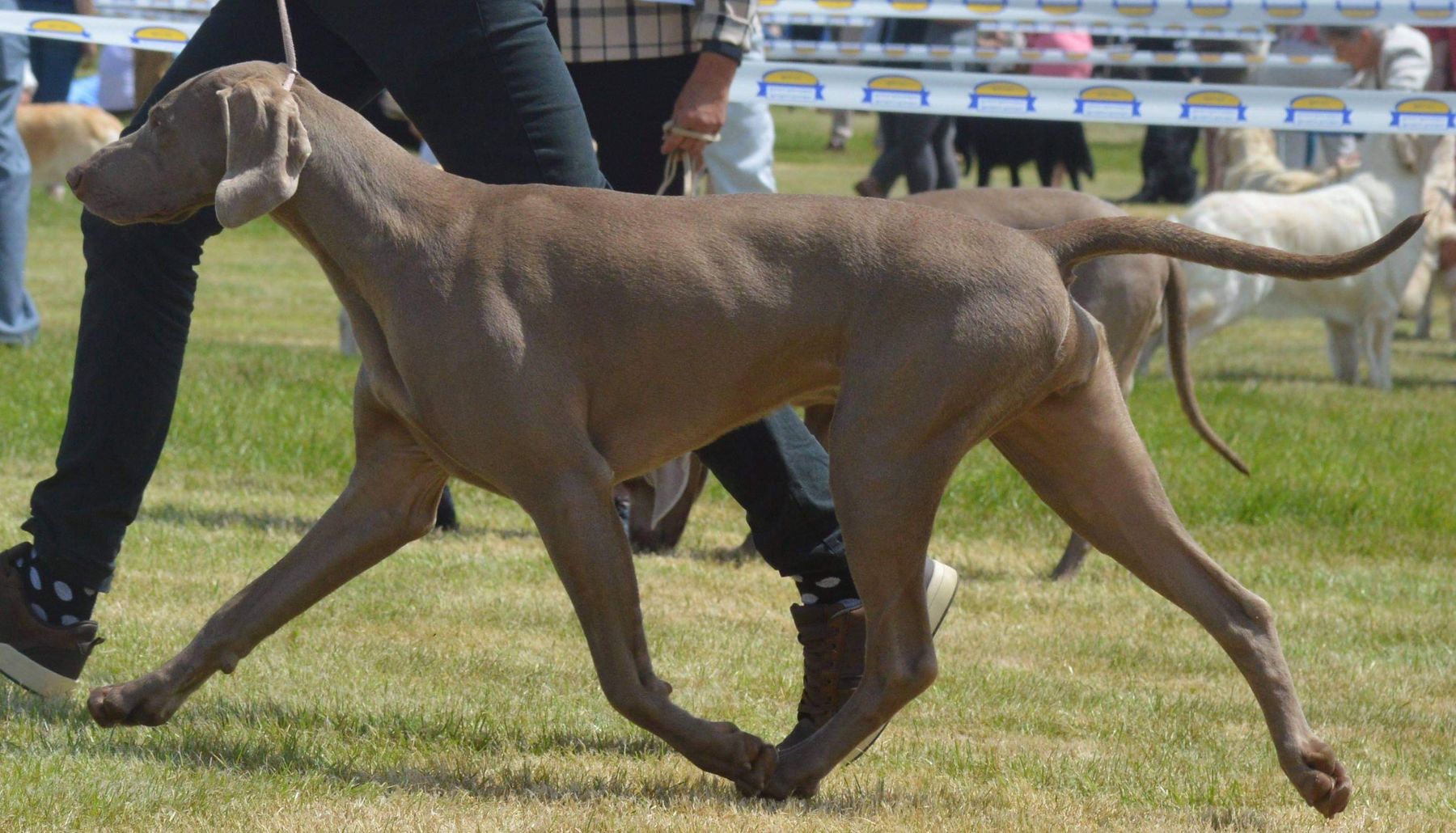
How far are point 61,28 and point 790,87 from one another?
279 cm

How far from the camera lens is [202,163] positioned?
2898 mm

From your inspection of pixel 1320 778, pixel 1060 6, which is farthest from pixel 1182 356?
pixel 1060 6

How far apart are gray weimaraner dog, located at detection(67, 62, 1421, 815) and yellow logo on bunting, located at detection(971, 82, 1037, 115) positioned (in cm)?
451

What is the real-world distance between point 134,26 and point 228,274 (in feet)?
18.0

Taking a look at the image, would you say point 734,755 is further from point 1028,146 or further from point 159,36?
point 1028,146

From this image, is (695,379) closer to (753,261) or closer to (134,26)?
(753,261)

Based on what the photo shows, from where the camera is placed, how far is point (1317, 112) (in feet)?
24.9

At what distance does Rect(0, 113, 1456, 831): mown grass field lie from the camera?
2.93m

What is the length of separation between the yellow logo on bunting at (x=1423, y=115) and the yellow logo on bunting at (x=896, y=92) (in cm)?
193

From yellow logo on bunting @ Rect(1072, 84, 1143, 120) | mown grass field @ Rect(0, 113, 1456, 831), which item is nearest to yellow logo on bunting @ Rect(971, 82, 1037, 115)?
yellow logo on bunting @ Rect(1072, 84, 1143, 120)

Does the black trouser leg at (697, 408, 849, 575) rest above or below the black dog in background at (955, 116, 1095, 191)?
above

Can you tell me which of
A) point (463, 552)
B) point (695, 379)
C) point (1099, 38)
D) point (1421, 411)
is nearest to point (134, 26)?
point (463, 552)

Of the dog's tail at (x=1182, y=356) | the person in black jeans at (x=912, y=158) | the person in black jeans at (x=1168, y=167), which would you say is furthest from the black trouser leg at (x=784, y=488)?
the person in black jeans at (x=1168, y=167)

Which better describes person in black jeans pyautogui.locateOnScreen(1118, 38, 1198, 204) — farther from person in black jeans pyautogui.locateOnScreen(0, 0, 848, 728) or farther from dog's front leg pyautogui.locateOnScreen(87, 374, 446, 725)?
dog's front leg pyautogui.locateOnScreen(87, 374, 446, 725)
